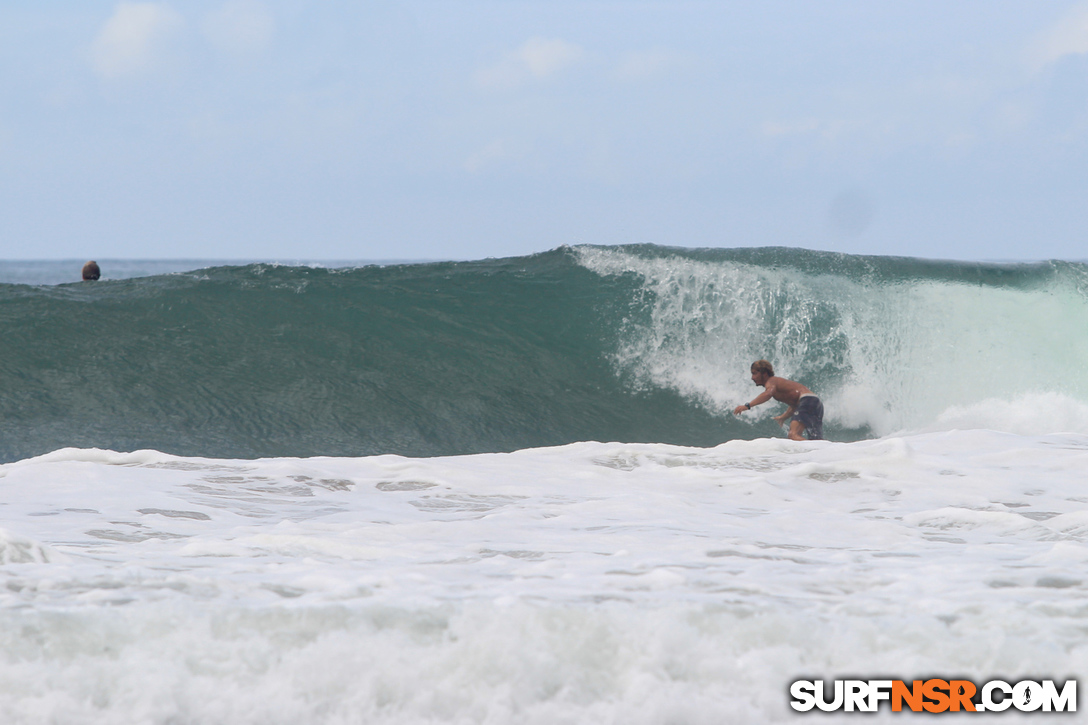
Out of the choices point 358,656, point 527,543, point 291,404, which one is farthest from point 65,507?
point 291,404

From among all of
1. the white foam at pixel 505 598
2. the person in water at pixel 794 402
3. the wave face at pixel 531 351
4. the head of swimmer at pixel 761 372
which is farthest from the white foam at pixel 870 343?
the white foam at pixel 505 598

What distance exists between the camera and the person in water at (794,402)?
902cm

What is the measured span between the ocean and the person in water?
0.96 metres

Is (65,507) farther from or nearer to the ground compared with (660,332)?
nearer to the ground

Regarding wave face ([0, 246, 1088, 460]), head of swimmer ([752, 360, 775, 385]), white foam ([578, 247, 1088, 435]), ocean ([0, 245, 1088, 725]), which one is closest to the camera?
ocean ([0, 245, 1088, 725])

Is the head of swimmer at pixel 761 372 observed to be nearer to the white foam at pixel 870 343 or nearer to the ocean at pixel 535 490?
the ocean at pixel 535 490

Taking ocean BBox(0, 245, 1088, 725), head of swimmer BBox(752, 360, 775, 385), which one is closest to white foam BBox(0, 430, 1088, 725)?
ocean BBox(0, 245, 1088, 725)

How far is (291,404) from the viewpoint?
1020 centimetres

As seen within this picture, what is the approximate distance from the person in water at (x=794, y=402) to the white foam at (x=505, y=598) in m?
3.11

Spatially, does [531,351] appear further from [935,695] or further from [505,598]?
[935,695]

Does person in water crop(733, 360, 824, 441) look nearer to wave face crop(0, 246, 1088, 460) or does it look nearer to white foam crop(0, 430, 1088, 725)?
wave face crop(0, 246, 1088, 460)

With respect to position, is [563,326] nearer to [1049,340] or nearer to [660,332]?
[660,332]

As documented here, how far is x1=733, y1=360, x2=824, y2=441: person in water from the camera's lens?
902cm

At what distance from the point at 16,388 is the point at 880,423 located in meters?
9.86
